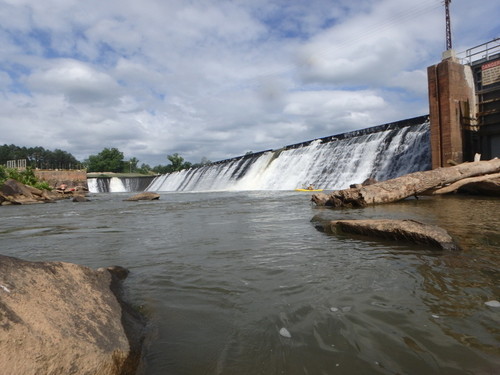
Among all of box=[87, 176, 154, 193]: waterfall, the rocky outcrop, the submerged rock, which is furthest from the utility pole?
box=[87, 176, 154, 193]: waterfall

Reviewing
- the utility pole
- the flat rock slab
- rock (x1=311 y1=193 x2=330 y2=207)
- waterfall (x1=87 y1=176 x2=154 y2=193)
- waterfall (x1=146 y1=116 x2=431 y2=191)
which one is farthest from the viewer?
waterfall (x1=87 y1=176 x2=154 y2=193)

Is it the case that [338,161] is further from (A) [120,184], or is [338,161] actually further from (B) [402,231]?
(A) [120,184]

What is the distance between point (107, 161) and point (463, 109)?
100 meters

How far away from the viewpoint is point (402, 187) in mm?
9133

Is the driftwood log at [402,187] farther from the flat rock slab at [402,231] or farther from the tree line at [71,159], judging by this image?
the tree line at [71,159]

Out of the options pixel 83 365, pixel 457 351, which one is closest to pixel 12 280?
pixel 83 365

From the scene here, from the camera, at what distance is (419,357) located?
1562mm

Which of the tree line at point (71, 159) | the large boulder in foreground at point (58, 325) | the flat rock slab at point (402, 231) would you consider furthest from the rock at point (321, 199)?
the tree line at point (71, 159)

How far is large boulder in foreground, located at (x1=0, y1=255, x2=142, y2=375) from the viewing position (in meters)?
1.26

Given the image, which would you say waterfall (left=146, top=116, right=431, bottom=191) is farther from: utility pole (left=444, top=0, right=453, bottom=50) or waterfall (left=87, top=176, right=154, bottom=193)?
waterfall (left=87, top=176, right=154, bottom=193)

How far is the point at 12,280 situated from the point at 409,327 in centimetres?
208

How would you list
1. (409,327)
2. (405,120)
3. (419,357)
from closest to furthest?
(419,357) → (409,327) → (405,120)

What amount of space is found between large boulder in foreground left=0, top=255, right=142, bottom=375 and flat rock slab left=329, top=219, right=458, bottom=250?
125 inches

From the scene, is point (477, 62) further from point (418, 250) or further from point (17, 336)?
point (17, 336)
